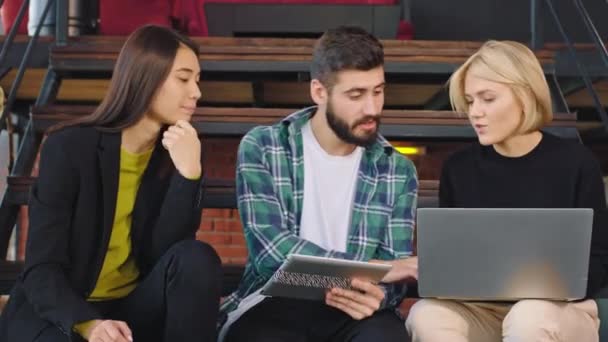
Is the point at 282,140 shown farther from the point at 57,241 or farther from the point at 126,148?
the point at 57,241

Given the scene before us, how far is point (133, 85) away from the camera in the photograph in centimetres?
258

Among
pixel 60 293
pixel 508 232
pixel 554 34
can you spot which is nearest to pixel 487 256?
pixel 508 232

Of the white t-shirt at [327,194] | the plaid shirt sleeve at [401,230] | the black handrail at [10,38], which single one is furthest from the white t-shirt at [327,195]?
the black handrail at [10,38]

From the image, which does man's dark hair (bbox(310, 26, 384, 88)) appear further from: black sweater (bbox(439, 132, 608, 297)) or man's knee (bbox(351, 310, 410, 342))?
man's knee (bbox(351, 310, 410, 342))

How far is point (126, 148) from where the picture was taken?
8.66 ft

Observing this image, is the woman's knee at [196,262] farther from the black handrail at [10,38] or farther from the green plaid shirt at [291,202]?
the black handrail at [10,38]

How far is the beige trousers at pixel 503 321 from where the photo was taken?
234 centimetres

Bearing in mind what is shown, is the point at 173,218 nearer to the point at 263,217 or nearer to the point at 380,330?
the point at 263,217

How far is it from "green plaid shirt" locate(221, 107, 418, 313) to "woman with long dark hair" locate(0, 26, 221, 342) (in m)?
0.15

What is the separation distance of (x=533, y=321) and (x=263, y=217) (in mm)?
700

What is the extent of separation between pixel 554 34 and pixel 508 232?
11.2 feet

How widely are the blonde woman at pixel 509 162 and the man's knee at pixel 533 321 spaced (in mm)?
124

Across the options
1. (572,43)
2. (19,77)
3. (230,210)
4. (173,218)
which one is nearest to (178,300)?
(173,218)

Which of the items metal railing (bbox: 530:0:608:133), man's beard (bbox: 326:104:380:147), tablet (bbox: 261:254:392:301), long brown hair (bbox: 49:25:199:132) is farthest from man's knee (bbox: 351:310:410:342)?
metal railing (bbox: 530:0:608:133)
